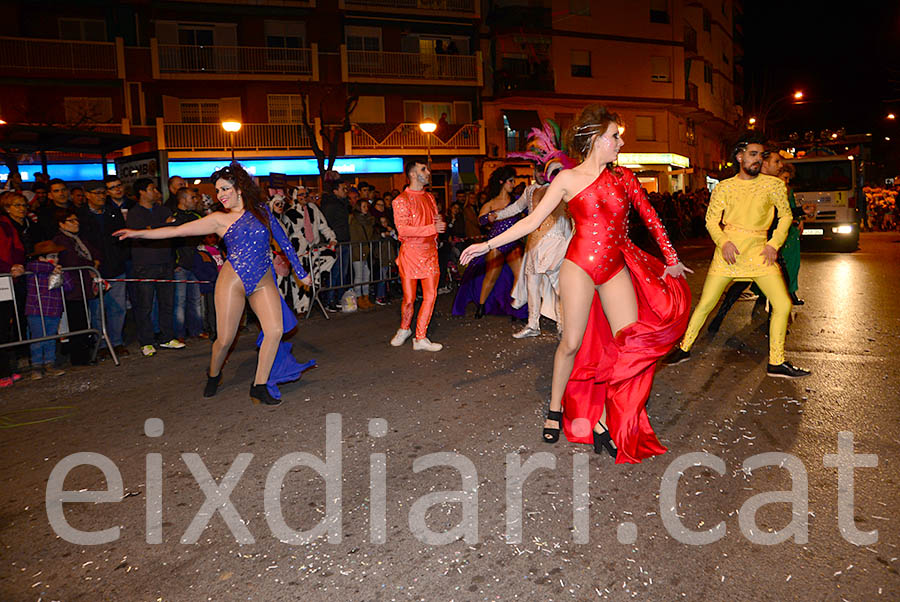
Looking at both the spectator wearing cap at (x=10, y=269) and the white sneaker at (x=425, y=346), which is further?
the white sneaker at (x=425, y=346)

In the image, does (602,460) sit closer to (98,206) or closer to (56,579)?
(56,579)

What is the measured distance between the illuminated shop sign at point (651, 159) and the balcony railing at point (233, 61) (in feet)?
54.7

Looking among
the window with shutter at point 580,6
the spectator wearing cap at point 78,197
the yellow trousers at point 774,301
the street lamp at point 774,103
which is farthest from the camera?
the street lamp at point 774,103

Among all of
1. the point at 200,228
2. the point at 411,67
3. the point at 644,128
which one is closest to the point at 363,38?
the point at 411,67

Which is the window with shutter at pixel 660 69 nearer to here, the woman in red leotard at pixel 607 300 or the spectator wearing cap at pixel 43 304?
the spectator wearing cap at pixel 43 304

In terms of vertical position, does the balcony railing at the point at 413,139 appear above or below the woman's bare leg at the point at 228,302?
above

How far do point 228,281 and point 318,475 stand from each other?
7.22 ft

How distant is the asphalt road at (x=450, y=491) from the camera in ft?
9.57

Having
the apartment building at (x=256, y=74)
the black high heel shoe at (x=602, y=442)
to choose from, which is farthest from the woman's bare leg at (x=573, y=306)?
the apartment building at (x=256, y=74)

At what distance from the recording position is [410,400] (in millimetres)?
5656

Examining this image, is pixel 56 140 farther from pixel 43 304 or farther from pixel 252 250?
pixel 252 250

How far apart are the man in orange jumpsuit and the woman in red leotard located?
331 cm

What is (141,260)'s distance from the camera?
852cm

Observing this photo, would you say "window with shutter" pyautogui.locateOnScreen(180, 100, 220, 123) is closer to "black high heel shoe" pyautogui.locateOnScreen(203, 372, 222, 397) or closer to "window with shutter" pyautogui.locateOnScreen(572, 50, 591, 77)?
"window with shutter" pyautogui.locateOnScreen(572, 50, 591, 77)
